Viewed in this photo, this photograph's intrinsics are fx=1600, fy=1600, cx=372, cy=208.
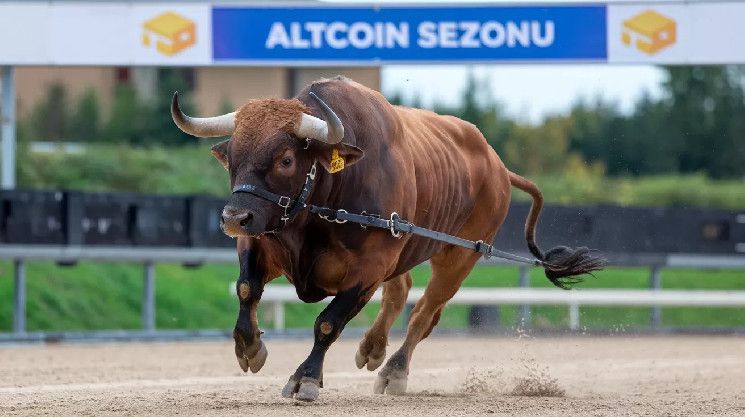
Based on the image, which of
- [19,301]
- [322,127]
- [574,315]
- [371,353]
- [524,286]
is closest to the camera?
[322,127]

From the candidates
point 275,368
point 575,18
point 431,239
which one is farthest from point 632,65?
point 431,239

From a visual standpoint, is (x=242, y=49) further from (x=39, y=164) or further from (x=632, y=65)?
(x=39, y=164)

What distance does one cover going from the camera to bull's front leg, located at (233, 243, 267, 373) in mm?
9891

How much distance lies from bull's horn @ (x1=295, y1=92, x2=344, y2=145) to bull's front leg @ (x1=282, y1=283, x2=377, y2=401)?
3.36 ft

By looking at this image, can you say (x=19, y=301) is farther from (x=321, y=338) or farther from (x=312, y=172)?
(x=312, y=172)

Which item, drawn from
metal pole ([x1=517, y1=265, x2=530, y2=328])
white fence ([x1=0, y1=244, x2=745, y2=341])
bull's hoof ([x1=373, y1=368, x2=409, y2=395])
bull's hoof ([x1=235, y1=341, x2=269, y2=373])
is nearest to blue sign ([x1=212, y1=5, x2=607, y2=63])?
white fence ([x1=0, y1=244, x2=745, y2=341])

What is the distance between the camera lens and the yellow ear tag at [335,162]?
32.0 feet

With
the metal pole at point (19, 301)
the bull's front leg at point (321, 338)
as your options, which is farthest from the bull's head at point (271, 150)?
the metal pole at point (19, 301)

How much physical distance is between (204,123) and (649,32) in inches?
435

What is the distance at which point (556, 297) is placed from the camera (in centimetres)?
2031

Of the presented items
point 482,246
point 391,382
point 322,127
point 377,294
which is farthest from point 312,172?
point 377,294

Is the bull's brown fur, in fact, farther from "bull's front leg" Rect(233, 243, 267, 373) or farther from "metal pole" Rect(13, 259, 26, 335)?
"metal pole" Rect(13, 259, 26, 335)

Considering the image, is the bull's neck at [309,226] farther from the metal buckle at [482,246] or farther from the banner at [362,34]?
the banner at [362,34]

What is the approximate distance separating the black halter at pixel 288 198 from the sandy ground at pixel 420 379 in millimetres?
1166
